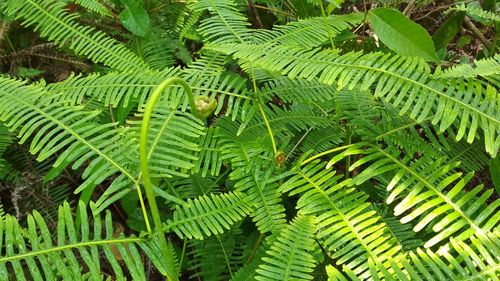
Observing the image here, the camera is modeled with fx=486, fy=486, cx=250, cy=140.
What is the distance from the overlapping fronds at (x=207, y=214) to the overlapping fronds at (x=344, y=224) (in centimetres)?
12

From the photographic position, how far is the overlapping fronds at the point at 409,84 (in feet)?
3.48

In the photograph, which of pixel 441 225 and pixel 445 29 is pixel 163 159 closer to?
pixel 441 225

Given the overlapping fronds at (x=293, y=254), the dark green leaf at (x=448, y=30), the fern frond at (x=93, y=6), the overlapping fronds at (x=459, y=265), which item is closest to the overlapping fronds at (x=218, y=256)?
the overlapping fronds at (x=293, y=254)

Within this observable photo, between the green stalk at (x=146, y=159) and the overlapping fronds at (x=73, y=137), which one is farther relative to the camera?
the overlapping fronds at (x=73, y=137)

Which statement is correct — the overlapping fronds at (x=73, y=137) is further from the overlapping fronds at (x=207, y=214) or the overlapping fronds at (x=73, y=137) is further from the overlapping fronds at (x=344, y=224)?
the overlapping fronds at (x=344, y=224)

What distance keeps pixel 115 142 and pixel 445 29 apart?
1.44 m

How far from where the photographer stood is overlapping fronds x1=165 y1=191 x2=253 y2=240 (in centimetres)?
111

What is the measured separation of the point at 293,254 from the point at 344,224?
0.47ft

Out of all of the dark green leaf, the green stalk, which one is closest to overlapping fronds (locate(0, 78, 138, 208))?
the green stalk

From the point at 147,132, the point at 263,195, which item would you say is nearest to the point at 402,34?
the point at 263,195

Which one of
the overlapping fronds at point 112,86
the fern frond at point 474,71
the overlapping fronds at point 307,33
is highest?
the overlapping fronds at point 307,33

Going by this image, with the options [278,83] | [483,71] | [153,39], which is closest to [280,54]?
[278,83]

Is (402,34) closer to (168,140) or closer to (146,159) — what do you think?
(168,140)

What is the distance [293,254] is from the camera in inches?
40.8
